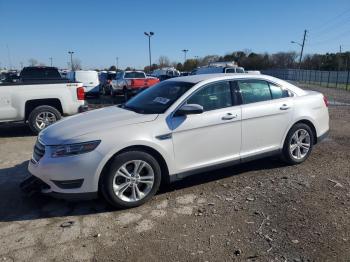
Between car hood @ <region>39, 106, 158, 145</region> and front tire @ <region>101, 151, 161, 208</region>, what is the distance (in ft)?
1.42

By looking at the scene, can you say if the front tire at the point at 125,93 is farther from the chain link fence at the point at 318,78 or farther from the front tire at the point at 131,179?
the chain link fence at the point at 318,78

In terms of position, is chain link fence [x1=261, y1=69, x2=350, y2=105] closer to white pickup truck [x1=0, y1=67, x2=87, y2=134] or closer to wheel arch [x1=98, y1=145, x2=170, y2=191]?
white pickup truck [x1=0, y1=67, x2=87, y2=134]

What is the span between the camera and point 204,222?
3.98m

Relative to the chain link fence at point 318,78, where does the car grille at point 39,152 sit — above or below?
above

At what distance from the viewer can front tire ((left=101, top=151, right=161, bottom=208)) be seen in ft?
13.8

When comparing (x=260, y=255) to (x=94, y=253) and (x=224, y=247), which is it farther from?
(x=94, y=253)

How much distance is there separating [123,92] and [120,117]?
15.7 meters

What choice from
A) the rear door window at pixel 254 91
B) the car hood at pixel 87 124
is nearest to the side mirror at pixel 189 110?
the car hood at pixel 87 124

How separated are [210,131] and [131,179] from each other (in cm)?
127

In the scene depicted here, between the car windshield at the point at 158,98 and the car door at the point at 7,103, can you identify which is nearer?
the car windshield at the point at 158,98

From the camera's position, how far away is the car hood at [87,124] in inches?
167

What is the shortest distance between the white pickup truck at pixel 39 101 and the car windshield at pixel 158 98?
13.3 ft

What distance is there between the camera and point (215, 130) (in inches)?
191

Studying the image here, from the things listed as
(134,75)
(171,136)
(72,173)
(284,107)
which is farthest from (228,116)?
(134,75)
